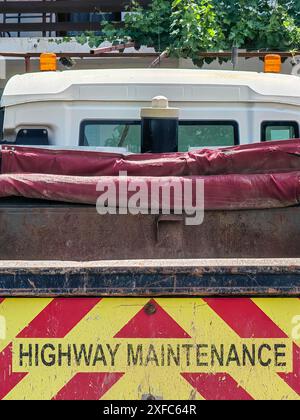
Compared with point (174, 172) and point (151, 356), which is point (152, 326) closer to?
point (151, 356)

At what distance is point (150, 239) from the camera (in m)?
3.31

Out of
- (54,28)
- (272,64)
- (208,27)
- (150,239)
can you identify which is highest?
(54,28)

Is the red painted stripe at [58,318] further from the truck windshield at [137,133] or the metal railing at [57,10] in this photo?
the metal railing at [57,10]

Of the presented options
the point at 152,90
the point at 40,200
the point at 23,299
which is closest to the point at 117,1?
the point at 152,90

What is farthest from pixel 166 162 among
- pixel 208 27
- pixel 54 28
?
pixel 54 28

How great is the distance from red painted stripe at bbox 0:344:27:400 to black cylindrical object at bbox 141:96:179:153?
2.14m

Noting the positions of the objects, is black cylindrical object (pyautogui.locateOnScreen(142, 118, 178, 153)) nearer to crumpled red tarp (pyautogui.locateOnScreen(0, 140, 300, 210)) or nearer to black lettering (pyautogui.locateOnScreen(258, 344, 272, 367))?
crumpled red tarp (pyautogui.locateOnScreen(0, 140, 300, 210))

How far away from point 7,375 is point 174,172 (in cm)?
136

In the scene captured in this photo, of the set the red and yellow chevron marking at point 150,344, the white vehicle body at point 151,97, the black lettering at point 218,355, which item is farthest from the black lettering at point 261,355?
the white vehicle body at point 151,97

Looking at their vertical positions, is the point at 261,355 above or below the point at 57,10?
below

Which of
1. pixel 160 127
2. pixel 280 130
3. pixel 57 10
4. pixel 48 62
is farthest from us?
pixel 57 10

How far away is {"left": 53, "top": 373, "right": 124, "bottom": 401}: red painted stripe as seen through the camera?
2377 millimetres

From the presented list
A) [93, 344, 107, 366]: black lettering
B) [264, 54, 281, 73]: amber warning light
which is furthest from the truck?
[264, 54, 281, 73]: amber warning light

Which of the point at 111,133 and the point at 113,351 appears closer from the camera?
the point at 113,351
